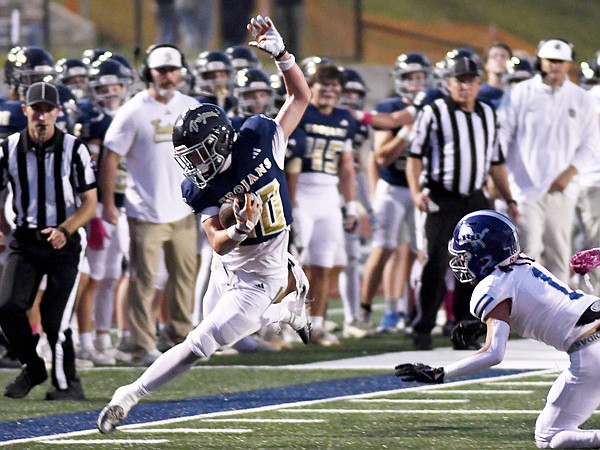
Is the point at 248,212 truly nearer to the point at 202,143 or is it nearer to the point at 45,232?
the point at 202,143

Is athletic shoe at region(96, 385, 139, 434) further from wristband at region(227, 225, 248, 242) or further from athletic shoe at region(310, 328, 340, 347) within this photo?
athletic shoe at region(310, 328, 340, 347)

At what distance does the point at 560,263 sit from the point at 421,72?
1984mm

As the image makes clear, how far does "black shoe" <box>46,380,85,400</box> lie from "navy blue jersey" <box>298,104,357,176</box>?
9.34 feet

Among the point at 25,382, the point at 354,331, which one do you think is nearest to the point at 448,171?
the point at 354,331

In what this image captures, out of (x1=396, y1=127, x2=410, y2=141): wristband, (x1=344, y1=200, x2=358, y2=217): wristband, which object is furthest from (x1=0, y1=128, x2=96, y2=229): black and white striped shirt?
(x1=396, y1=127, x2=410, y2=141): wristband

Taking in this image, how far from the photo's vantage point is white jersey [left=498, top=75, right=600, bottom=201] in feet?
33.2

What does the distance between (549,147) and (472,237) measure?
4329 millimetres

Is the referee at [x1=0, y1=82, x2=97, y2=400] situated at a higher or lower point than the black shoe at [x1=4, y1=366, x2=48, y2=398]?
higher

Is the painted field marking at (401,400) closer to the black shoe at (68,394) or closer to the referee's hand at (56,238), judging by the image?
the black shoe at (68,394)

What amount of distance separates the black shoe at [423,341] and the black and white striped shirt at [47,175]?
2562mm

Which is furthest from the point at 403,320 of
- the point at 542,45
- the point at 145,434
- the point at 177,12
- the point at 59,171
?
the point at 177,12

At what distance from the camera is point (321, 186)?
10133 mm

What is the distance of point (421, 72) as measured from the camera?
11.3 meters

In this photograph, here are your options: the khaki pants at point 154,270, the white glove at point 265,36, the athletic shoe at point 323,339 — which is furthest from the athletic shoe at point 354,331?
the white glove at point 265,36
